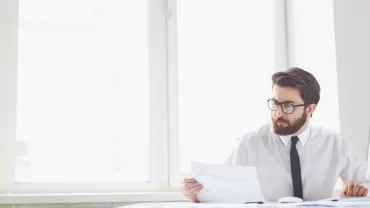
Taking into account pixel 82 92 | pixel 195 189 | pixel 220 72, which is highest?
pixel 220 72

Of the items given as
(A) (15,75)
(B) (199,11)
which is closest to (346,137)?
(B) (199,11)

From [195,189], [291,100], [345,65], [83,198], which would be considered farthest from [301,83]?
[83,198]

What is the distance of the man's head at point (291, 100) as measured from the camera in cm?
229

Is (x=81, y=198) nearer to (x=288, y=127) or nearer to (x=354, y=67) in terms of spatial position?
(x=288, y=127)

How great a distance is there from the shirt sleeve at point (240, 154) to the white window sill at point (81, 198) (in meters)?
0.40

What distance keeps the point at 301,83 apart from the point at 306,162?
1.15 ft

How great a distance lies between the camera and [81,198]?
103 inches

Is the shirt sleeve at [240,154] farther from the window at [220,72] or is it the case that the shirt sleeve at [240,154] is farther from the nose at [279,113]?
the window at [220,72]

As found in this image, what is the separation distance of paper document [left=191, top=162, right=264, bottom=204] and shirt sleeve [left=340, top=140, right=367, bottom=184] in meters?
0.72

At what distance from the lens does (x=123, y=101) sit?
297 centimetres

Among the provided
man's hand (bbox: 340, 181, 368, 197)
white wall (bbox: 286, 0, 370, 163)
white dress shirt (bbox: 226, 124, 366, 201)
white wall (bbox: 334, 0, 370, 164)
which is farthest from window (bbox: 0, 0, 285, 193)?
man's hand (bbox: 340, 181, 368, 197)

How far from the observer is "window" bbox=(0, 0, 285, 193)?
2.87 metres

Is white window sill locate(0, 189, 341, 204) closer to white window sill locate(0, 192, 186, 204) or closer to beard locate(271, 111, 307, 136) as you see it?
white window sill locate(0, 192, 186, 204)

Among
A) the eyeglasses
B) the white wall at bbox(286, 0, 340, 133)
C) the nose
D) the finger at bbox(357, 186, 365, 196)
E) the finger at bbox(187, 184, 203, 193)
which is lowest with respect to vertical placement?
the finger at bbox(357, 186, 365, 196)
